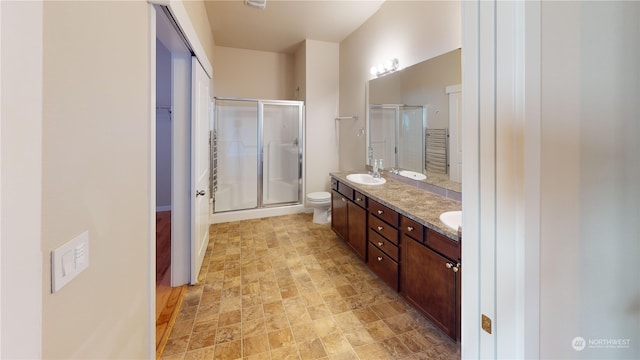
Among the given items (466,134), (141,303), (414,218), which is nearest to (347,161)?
(414,218)

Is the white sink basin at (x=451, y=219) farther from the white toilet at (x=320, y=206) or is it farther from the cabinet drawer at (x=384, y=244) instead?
the white toilet at (x=320, y=206)

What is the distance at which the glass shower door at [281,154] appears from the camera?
4625 millimetres

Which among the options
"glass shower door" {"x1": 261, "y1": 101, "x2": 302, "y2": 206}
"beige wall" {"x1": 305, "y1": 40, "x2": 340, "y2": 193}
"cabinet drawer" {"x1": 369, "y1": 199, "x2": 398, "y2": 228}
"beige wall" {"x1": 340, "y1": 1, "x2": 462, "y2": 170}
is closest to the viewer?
"cabinet drawer" {"x1": 369, "y1": 199, "x2": 398, "y2": 228}

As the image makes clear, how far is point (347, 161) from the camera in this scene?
435 centimetres

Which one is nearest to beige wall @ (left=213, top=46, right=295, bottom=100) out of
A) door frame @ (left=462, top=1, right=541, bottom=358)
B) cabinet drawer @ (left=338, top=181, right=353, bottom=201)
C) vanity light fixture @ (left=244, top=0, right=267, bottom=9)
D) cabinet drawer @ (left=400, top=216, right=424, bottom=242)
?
vanity light fixture @ (left=244, top=0, right=267, bottom=9)

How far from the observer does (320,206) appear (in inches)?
161

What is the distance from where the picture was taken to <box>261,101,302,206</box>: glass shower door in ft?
15.2

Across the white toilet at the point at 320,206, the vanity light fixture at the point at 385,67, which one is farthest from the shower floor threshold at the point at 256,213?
the vanity light fixture at the point at 385,67

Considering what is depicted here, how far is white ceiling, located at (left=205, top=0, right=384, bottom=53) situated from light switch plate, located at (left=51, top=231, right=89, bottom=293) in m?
3.30

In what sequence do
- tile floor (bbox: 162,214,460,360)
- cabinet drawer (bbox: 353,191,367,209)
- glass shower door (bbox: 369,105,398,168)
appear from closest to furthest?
1. tile floor (bbox: 162,214,460,360)
2. cabinet drawer (bbox: 353,191,367,209)
3. glass shower door (bbox: 369,105,398,168)

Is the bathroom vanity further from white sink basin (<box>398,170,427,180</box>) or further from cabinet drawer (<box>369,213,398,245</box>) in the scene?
white sink basin (<box>398,170,427,180</box>)

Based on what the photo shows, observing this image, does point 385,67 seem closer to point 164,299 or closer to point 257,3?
point 257,3

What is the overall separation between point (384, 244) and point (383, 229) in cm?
13

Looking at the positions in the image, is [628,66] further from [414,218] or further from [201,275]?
[201,275]
